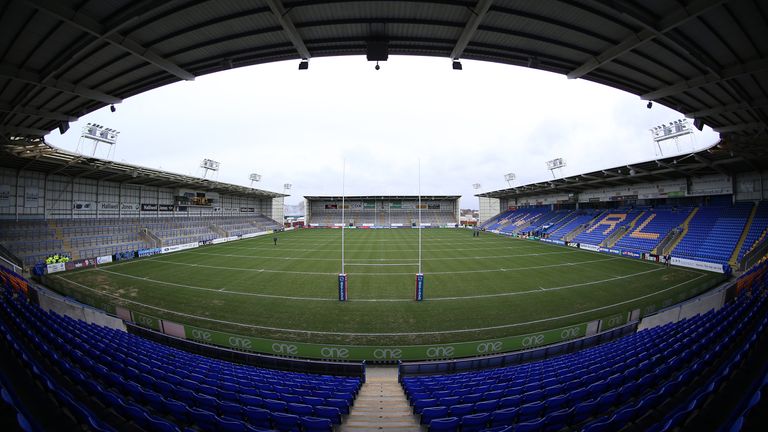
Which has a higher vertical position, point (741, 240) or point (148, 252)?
point (741, 240)

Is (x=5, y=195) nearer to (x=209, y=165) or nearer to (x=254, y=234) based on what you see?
(x=209, y=165)

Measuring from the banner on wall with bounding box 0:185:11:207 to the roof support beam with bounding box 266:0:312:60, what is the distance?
39.1 meters

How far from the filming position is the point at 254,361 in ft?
31.6

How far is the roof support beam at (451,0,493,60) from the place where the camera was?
6.19 metres

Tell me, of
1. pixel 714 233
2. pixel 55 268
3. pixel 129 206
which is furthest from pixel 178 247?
pixel 714 233

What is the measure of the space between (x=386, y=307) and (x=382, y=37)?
13.4 metres

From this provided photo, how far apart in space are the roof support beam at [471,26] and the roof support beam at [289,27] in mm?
4559

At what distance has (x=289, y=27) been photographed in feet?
22.5

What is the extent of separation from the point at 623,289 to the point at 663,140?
78.2 ft

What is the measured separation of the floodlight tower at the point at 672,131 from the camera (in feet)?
90.9

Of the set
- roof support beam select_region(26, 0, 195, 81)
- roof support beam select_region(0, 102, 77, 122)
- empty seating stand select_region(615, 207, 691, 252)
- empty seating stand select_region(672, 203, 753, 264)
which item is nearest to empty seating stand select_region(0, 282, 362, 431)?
roof support beam select_region(26, 0, 195, 81)

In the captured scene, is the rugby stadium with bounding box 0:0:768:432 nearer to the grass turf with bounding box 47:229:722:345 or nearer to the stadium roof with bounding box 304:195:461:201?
the grass turf with bounding box 47:229:722:345

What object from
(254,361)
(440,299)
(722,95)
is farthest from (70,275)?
(722,95)

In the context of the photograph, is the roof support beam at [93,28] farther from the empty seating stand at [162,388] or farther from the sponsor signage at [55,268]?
the sponsor signage at [55,268]
